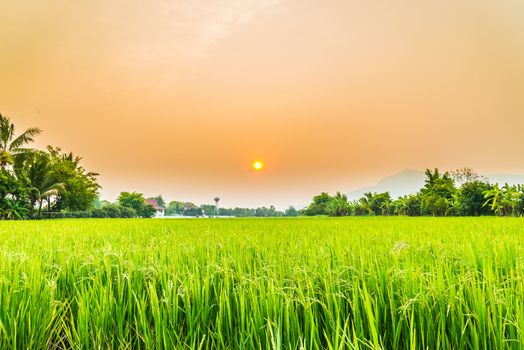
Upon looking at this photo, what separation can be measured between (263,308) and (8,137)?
90.3ft

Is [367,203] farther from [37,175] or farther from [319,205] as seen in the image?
[37,175]

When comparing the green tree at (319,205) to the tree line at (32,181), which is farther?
the green tree at (319,205)

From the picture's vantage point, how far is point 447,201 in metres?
28.6

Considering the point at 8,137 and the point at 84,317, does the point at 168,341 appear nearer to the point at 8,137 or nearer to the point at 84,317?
the point at 84,317

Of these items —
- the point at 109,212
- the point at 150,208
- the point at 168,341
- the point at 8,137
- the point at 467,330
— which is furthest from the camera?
the point at 150,208

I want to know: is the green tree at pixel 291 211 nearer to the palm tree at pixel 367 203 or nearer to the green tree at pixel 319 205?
the green tree at pixel 319 205

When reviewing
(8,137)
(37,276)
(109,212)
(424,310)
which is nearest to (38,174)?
(8,137)

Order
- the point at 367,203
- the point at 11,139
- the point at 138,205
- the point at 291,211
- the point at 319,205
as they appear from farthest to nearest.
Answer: the point at 291,211, the point at 319,205, the point at 138,205, the point at 367,203, the point at 11,139

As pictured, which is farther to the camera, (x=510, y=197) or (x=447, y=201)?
(x=447, y=201)

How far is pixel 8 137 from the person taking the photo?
21.7m

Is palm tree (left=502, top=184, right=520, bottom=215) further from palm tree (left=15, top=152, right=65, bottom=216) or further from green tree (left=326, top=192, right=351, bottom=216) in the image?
palm tree (left=15, top=152, right=65, bottom=216)

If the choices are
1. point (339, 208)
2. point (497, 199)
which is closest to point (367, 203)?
point (339, 208)

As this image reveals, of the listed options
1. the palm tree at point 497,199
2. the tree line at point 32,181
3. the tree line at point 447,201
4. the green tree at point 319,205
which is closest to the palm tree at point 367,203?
the tree line at point 447,201

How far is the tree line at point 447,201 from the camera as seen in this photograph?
2286 cm
